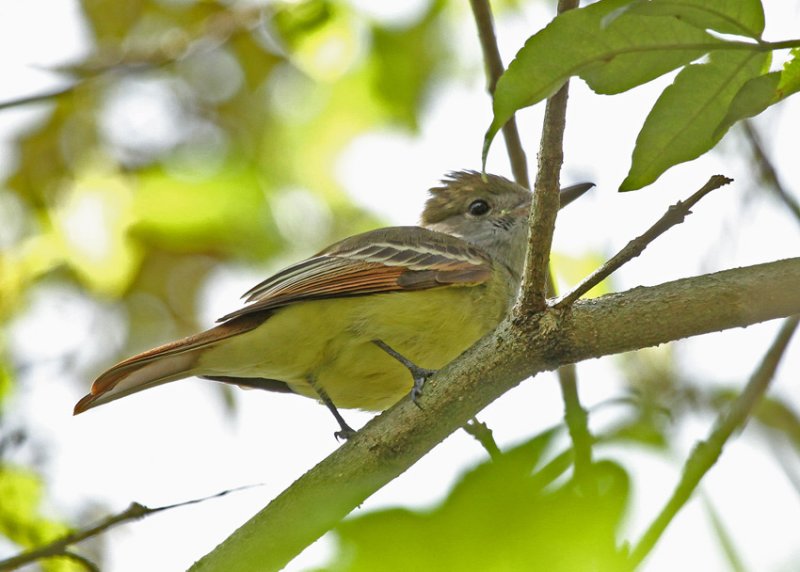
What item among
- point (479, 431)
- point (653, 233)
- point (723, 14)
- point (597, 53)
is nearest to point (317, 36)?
point (479, 431)

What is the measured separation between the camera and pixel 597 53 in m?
2.10

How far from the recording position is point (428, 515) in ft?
4.32

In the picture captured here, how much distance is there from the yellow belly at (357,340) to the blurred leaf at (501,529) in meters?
3.51

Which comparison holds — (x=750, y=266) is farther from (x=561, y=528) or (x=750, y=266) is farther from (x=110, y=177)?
(x=110, y=177)

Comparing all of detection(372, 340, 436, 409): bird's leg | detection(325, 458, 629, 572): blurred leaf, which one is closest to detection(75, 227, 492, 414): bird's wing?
detection(372, 340, 436, 409): bird's leg

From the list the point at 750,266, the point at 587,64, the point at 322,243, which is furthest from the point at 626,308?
the point at 322,243

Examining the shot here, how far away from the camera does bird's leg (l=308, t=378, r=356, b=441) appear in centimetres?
504

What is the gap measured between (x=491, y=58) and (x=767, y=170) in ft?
4.58

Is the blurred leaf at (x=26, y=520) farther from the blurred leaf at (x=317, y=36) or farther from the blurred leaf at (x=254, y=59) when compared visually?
the blurred leaf at (x=254, y=59)

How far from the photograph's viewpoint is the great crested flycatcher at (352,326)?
4.76 meters

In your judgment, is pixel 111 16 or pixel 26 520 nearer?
pixel 26 520

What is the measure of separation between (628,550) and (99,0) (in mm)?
7654

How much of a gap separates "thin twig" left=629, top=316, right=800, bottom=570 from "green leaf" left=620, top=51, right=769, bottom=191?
806 mm

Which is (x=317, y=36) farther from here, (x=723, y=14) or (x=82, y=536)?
(x=723, y=14)
